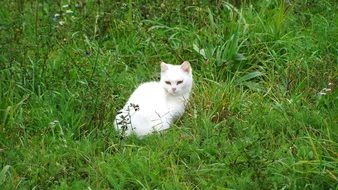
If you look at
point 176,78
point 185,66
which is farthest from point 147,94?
point 185,66

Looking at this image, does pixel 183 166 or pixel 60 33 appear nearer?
pixel 183 166

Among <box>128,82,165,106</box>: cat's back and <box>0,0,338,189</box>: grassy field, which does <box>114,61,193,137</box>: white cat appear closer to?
<box>128,82,165,106</box>: cat's back

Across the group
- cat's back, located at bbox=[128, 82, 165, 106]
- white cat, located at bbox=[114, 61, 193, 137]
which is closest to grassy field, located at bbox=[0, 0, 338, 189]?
white cat, located at bbox=[114, 61, 193, 137]

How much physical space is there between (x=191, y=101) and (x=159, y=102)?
27 centimetres

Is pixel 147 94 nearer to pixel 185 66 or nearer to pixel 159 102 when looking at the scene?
pixel 159 102

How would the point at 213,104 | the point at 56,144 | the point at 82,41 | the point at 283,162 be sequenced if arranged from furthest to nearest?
the point at 82,41
the point at 213,104
the point at 56,144
the point at 283,162

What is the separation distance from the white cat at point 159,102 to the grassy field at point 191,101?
10cm

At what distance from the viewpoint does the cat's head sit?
5371 millimetres

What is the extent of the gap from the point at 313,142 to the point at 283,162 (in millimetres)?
305

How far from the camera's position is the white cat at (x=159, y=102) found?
5.19 m

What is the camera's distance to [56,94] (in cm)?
559

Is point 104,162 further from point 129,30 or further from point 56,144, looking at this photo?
point 129,30

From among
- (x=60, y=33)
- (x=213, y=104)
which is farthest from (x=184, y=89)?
(x=60, y=33)

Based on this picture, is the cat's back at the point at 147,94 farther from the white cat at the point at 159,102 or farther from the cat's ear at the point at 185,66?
the cat's ear at the point at 185,66
